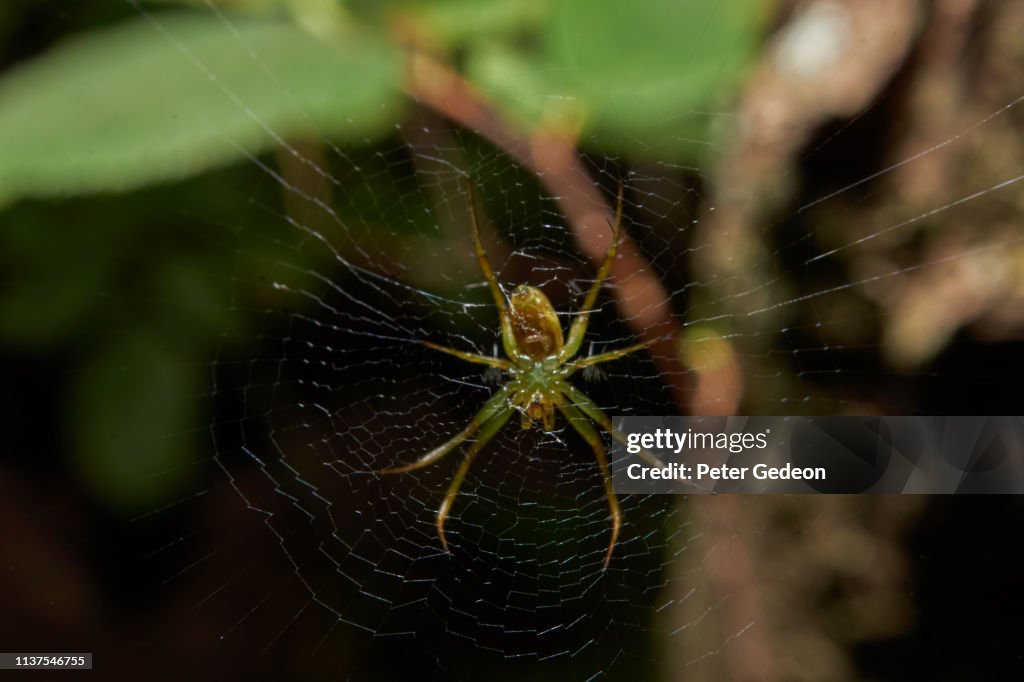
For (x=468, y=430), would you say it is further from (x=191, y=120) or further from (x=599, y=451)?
(x=191, y=120)

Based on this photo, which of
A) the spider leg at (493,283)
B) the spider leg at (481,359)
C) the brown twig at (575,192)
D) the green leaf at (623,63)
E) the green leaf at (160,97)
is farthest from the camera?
the spider leg at (481,359)

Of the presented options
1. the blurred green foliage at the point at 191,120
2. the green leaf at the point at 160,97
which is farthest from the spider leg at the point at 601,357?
the green leaf at the point at 160,97

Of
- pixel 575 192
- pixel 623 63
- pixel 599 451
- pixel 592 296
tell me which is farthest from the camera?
pixel 599 451

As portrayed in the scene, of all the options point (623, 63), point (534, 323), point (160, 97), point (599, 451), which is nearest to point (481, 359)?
point (534, 323)

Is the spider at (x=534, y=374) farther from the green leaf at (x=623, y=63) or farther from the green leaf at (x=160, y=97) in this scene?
the green leaf at (x=160, y=97)

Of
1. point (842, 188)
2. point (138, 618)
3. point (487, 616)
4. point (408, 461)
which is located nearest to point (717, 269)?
point (842, 188)

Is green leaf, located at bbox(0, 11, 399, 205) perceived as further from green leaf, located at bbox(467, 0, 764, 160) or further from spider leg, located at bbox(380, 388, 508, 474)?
spider leg, located at bbox(380, 388, 508, 474)

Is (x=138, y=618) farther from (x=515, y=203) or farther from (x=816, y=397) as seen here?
(x=816, y=397)
